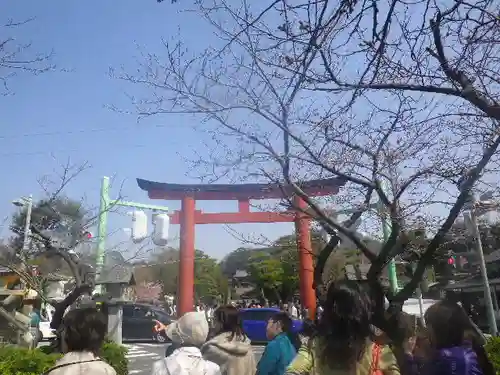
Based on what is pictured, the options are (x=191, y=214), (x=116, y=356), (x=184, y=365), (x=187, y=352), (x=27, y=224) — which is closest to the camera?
(x=184, y=365)

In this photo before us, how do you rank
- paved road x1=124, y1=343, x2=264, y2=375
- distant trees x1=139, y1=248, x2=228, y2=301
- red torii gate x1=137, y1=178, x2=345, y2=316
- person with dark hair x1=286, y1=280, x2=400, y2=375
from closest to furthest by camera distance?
person with dark hair x1=286, y1=280, x2=400, y2=375 < paved road x1=124, y1=343, x2=264, y2=375 < red torii gate x1=137, y1=178, x2=345, y2=316 < distant trees x1=139, y1=248, x2=228, y2=301

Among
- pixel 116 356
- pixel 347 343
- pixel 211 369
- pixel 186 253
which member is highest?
pixel 186 253

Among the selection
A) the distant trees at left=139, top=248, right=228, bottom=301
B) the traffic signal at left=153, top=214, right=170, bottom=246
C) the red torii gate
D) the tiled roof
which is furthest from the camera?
the distant trees at left=139, top=248, right=228, bottom=301

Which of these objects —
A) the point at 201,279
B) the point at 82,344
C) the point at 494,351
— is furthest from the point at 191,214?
the point at 201,279

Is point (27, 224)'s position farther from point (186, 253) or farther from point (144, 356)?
point (186, 253)

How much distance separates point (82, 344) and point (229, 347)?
4.69 feet

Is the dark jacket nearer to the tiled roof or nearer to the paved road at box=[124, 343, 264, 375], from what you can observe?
the paved road at box=[124, 343, 264, 375]

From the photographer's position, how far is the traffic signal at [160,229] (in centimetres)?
1425

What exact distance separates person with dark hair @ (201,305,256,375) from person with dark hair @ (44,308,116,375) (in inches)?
45.8

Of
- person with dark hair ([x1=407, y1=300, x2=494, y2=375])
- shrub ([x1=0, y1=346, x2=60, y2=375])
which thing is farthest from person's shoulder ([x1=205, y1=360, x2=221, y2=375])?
shrub ([x1=0, y1=346, x2=60, y2=375])

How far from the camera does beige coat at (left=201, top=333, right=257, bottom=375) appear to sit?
12.2 ft

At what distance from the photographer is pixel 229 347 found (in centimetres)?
377

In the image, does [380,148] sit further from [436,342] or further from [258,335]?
[258,335]

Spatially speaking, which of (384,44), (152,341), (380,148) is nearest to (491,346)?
(380,148)
